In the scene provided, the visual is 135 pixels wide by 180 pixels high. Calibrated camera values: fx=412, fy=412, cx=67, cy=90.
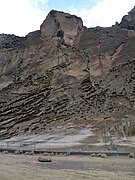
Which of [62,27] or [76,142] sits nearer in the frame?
[76,142]

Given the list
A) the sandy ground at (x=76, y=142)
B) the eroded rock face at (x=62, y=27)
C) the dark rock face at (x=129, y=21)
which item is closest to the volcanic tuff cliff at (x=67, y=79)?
the eroded rock face at (x=62, y=27)

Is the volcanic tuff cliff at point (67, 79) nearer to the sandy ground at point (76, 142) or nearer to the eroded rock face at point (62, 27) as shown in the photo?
the eroded rock face at point (62, 27)

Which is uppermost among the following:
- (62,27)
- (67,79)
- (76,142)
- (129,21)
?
(129,21)

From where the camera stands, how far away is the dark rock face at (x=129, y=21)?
99150 mm

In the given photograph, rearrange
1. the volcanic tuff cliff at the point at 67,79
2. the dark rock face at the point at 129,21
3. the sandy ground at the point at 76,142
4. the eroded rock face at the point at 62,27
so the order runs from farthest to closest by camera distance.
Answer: the dark rock face at the point at 129,21
the eroded rock face at the point at 62,27
the volcanic tuff cliff at the point at 67,79
the sandy ground at the point at 76,142

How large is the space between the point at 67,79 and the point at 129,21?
1516 inches

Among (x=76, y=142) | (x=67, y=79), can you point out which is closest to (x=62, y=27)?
(x=67, y=79)

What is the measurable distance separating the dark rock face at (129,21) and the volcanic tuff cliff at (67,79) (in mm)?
881

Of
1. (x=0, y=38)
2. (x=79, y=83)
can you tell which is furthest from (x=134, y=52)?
(x=0, y=38)

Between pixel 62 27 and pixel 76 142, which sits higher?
pixel 62 27

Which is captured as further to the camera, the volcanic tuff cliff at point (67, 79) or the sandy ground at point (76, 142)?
the volcanic tuff cliff at point (67, 79)

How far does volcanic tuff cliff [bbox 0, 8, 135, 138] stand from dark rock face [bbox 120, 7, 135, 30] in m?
0.88

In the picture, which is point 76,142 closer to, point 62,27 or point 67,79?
point 67,79

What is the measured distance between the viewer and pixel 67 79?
74812mm
